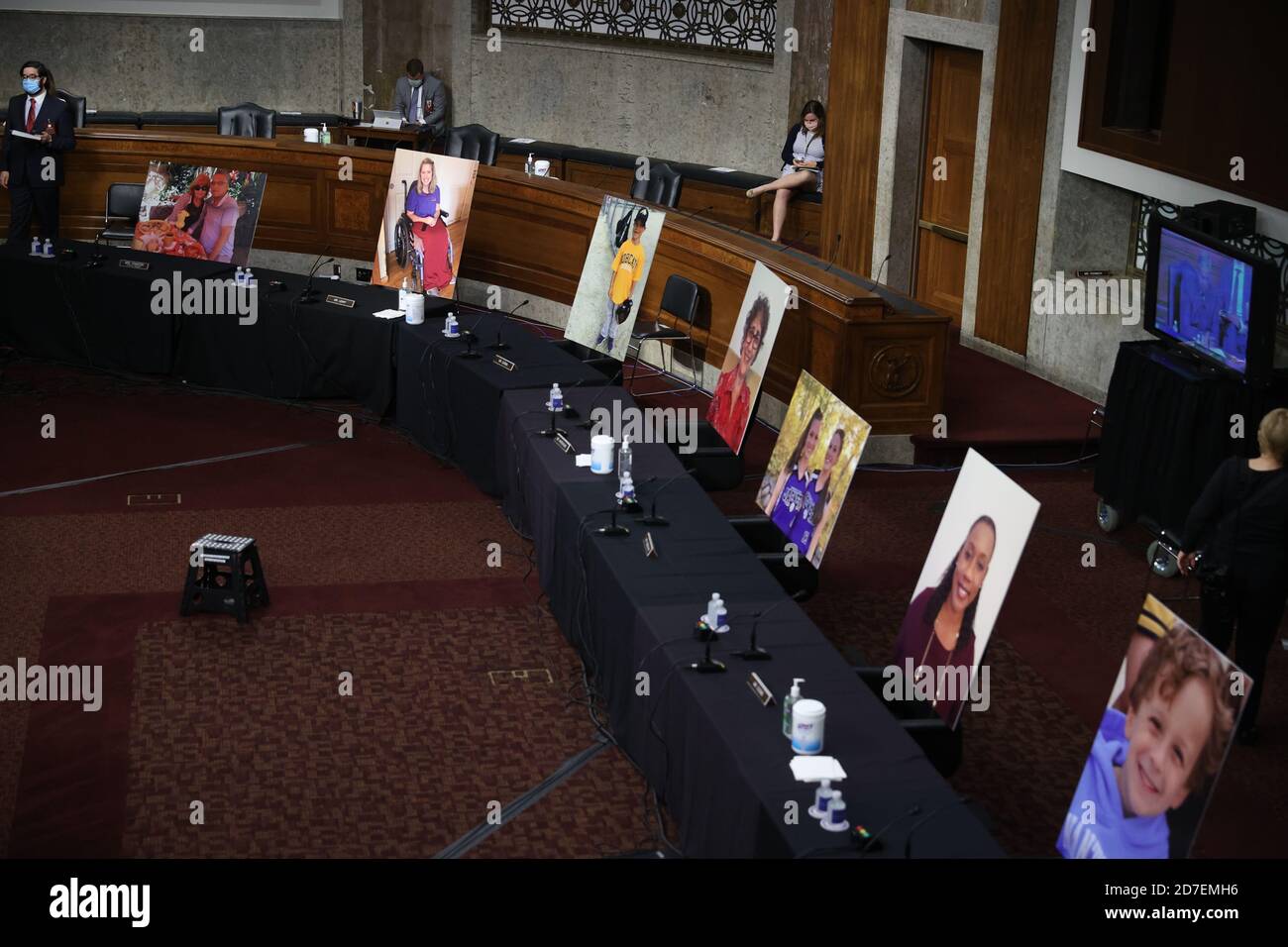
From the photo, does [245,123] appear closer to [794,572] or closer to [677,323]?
[677,323]

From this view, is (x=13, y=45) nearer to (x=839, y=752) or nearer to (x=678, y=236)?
(x=678, y=236)

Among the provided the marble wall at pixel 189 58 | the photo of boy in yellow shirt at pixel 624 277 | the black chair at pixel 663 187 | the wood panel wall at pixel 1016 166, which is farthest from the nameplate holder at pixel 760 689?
the marble wall at pixel 189 58

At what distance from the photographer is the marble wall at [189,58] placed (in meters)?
17.1

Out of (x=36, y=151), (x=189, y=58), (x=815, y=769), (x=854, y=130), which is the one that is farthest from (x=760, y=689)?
(x=189, y=58)

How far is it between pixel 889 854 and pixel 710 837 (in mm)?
838

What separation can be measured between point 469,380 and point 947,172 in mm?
4690

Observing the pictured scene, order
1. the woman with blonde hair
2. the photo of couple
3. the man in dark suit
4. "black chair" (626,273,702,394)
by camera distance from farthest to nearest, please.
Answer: the man in dark suit
"black chair" (626,273,702,394)
the photo of couple
the woman with blonde hair

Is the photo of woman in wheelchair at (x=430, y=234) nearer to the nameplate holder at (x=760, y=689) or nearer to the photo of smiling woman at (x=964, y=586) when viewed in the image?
the photo of smiling woman at (x=964, y=586)

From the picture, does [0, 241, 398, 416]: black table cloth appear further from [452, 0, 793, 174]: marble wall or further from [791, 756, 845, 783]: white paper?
[791, 756, 845, 783]: white paper

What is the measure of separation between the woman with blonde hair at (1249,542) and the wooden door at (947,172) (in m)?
5.59

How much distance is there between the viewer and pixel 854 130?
12352mm

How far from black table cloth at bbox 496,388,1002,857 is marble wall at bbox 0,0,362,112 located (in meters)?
11.0

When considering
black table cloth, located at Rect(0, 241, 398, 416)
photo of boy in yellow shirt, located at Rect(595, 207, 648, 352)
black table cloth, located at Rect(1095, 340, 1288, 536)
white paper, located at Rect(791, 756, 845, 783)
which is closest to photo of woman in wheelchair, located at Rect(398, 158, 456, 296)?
black table cloth, located at Rect(0, 241, 398, 416)

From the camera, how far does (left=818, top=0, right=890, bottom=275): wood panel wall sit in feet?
39.5
